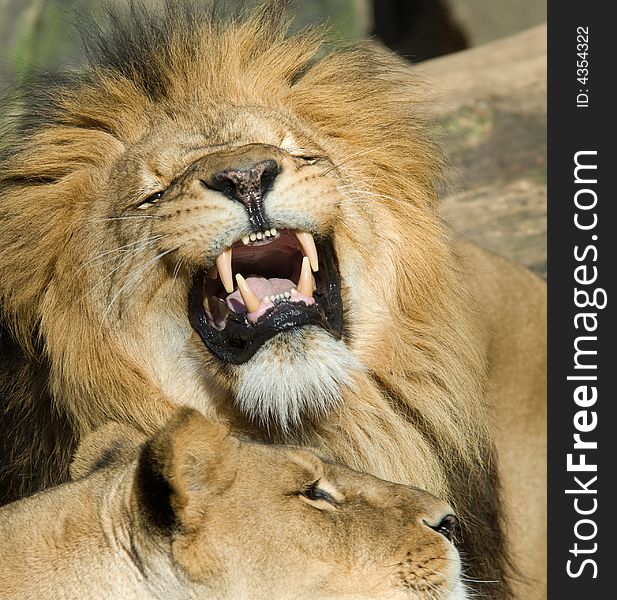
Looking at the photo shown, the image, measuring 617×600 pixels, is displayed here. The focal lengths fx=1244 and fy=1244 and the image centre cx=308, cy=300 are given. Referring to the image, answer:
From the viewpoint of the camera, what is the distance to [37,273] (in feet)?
10.6

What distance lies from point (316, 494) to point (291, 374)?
417 millimetres

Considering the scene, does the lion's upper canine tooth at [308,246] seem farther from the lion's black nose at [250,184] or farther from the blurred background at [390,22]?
the blurred background at [390,22]

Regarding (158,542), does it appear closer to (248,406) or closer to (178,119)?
(248,406)

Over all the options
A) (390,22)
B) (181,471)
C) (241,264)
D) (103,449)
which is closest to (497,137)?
(241,264)

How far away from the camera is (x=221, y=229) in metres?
2.91

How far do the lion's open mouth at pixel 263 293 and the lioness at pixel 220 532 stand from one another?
381 mm

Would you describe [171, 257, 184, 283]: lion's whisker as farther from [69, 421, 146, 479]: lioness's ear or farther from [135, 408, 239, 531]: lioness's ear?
[135, 408, 239, 531]: lioness's ear

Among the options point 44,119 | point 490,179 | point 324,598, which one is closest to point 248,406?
point 324,598

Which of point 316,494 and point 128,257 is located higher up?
point 128,257

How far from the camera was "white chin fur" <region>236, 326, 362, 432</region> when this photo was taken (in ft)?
9.77

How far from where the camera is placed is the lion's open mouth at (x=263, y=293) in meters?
2.99

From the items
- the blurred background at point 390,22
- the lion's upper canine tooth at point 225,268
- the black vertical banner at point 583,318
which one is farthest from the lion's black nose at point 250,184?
the blurred background at point 390,22

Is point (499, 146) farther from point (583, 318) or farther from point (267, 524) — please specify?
point (267, 524)

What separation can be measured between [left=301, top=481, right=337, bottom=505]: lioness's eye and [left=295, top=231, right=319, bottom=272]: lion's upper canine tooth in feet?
2.10
